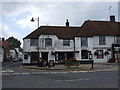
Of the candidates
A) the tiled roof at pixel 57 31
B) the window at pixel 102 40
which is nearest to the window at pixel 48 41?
the tiled roof at pixel 57 31

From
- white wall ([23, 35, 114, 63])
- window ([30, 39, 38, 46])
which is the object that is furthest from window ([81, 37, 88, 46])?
window ([30, 39, 38, 46])

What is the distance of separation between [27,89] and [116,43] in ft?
113

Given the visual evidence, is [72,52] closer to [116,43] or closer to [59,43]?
[59,43]

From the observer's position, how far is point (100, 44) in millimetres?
41031

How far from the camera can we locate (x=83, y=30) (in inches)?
1658

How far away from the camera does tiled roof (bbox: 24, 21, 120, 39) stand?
4069 centimetres

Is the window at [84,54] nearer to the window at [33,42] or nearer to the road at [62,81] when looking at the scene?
the window at [33,42]

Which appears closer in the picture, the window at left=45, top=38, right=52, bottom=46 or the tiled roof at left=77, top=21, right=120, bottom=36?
the window at left=45, top=38, right=52, bottom=46

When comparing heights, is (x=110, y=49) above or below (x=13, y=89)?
above

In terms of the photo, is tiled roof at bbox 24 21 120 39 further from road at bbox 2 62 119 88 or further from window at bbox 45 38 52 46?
road at bbox 2 62 119 88

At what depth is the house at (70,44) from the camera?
39.2m

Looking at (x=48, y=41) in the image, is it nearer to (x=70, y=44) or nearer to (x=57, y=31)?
(x=57, y=31)

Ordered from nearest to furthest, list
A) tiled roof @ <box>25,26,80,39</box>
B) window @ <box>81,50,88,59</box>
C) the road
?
1. the road
2. tiled roof @ <box>25,26,80,39</box>
3. window @ <box>81,50,88,59</box>

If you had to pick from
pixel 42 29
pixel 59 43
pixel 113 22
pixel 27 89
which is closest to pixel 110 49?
pixel 113 22
